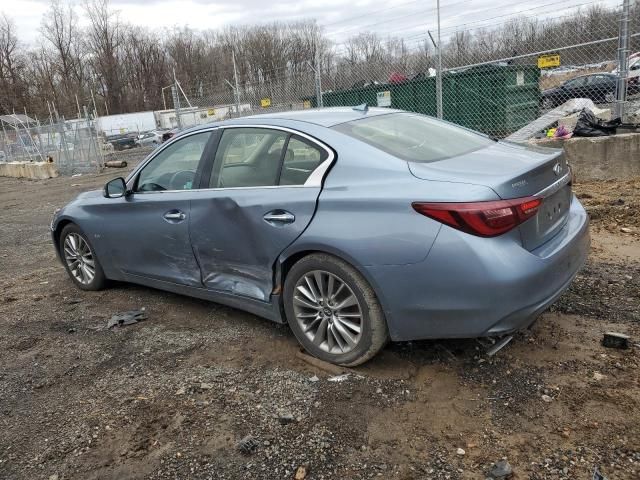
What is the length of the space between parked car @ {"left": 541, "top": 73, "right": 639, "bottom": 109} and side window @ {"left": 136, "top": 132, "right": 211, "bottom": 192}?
28.4ft

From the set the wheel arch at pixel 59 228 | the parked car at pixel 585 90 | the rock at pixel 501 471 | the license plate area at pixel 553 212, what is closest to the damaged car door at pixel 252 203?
the license plate area at pixel 553 212

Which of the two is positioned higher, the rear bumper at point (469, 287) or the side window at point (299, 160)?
the side window at point (299, 160)

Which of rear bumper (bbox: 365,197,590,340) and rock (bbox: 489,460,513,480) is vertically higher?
rear bumper (bbox: 365,197,590,340)

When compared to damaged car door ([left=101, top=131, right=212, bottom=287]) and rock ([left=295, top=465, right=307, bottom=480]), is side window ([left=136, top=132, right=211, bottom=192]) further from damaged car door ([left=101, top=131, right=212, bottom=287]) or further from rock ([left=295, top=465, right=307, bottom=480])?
rock ([left=295, top=465, right=307, bottom=480])

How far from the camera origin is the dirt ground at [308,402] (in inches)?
98.7

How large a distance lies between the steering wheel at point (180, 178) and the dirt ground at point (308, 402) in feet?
3.46

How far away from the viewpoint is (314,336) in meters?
3.38

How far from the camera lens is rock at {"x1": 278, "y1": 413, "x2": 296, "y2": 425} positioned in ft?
9.30

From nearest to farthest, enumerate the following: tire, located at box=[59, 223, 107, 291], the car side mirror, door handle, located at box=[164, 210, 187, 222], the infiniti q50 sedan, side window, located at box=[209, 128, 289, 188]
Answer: the infiniti q50 sedan < side window, located at box=[209, 128, 289, 188] < door handle, located at box=[164, 210, 187, 222] < the car side mirror < tire, located at box=[59, 223, 107, 291]

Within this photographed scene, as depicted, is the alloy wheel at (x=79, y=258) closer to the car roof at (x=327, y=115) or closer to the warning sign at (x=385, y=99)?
the car roof at (x=327, y=115)

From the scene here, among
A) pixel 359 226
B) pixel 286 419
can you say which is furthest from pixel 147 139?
pixel 286 419

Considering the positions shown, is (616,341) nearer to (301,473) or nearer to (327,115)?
(301,473)

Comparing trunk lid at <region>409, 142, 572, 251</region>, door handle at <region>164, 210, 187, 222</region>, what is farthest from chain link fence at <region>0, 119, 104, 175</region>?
trunk lid at <region>409, 142, 572, 251</region>

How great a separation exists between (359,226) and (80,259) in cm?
333
